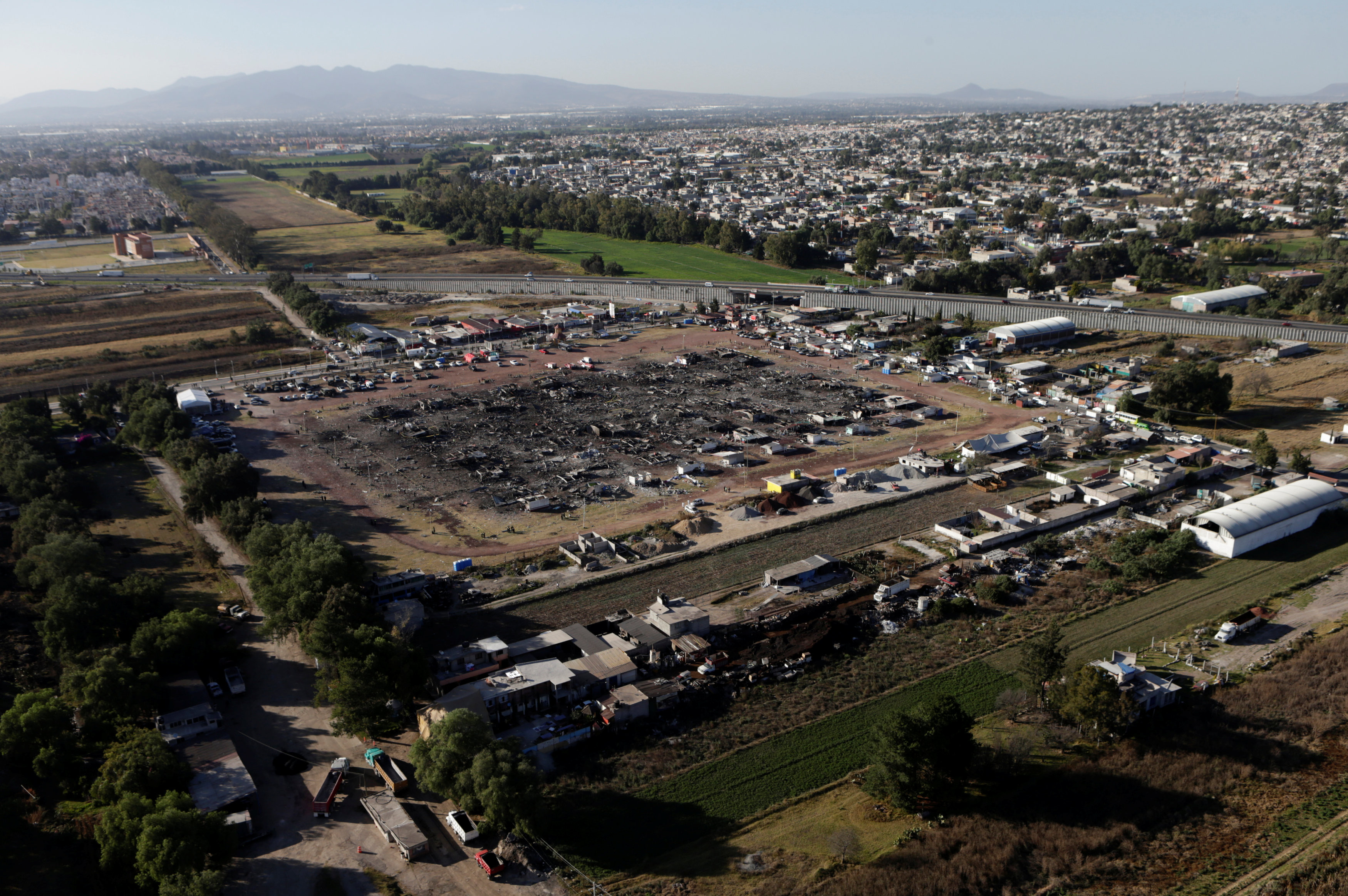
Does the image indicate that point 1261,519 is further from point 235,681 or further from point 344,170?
point 344,170

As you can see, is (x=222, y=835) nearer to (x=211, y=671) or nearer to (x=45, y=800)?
(x=45, y=800)

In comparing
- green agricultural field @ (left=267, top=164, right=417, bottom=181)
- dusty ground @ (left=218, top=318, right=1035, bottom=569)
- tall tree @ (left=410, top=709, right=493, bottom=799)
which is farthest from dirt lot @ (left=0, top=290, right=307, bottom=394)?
green agricultural field @ (left=267, top=164, right=417, bottom=181)

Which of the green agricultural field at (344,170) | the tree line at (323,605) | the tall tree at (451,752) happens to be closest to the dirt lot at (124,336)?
the tree line at (323,605)

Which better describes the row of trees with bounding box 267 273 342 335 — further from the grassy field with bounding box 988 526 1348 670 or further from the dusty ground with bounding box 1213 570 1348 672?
the dusty ground with bounding box 1213 570 1348 672

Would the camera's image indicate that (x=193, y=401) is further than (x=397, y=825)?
Yes

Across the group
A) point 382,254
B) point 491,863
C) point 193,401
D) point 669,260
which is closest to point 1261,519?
point 491,863

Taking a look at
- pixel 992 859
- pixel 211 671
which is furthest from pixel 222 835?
pixel 992 859

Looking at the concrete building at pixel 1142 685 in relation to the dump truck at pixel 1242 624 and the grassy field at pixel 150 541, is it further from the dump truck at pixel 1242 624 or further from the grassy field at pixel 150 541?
the grassy field at pixel 150 541
